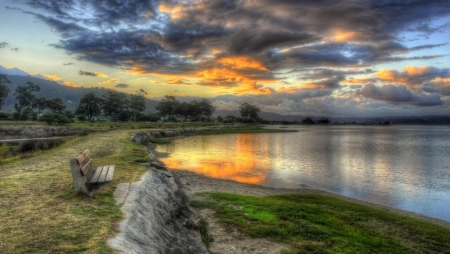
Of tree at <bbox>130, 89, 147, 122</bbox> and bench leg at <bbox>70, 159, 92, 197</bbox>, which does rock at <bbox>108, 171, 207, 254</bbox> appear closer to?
bench leg at <bbox>70, 159, 92, 197</bbox>

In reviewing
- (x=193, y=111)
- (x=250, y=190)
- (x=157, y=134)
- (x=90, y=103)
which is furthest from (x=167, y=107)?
(x=250, y=190)

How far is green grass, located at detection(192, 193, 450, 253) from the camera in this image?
7922 mm

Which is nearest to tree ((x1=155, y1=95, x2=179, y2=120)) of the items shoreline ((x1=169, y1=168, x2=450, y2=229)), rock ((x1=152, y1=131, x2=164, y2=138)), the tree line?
the tree line

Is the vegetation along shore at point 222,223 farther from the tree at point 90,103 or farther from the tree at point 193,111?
the tree at point 193,111

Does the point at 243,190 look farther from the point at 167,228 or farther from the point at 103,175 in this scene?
the point at 103,175

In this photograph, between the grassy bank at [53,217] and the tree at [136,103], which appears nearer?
the grassy bank at [53,217]

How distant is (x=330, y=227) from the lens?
9141 mm

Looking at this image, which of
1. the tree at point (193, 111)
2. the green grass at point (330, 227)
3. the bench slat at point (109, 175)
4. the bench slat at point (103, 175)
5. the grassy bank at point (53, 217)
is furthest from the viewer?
the tree at point (193, 111)

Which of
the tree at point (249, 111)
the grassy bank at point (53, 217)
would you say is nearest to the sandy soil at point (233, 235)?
the grassy bank at point (53, 217)

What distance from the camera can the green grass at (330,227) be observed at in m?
7.92

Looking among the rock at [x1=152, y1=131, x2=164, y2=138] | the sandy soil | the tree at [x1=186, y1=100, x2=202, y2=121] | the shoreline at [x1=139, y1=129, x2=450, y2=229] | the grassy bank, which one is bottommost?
the shoreline at [x1=139, y1=129, x2=450, y2=229]

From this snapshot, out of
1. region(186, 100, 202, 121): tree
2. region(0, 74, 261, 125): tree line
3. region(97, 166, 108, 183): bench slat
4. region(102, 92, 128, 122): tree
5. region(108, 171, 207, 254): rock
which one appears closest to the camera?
region(108, 171, 207, 254): rock

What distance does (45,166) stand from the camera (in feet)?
39.3

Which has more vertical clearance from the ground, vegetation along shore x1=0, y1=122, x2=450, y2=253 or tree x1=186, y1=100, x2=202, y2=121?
tree x1=186, y1=100, x2=202, y2=121
